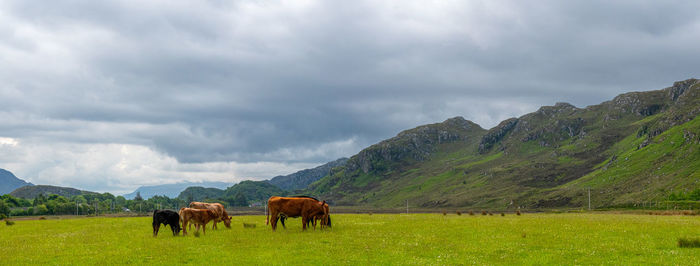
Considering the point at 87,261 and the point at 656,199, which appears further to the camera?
the point at 656,199

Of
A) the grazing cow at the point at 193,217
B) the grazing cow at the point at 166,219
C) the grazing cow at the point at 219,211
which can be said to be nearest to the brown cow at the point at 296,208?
the grazing cow at the point at 193,217

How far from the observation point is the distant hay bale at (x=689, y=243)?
24.8 metres

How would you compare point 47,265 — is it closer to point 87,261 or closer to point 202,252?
point 87,261

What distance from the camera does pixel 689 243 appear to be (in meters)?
24.9

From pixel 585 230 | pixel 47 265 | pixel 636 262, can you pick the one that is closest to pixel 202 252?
pixel 47 265

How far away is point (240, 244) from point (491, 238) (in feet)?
54.0

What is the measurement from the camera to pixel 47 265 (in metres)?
21.7

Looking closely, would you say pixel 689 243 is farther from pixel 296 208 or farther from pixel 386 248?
pixel 296 208

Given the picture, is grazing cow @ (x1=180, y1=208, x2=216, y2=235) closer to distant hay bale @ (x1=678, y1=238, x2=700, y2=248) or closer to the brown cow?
the brown cow

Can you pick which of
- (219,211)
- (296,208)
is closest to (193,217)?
(296,208)

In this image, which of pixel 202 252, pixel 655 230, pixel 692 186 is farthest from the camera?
pixel 692 186

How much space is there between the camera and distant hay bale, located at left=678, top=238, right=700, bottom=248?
81.4ft

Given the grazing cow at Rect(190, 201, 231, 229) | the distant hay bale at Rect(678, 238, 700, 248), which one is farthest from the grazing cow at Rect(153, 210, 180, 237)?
the distant hay bale at Rect(678, 238, 700, 248)

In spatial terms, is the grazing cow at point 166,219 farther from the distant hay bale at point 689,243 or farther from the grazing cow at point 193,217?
the distant hay bale at point 689,243
